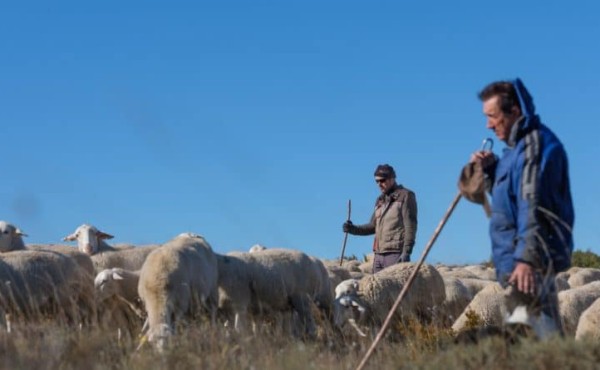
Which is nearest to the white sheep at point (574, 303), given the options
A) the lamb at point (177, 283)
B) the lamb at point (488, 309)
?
the lamb at point (488, 309)

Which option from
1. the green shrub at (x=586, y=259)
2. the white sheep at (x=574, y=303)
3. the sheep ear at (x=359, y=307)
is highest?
the sheep ear at (x=359, y=307)

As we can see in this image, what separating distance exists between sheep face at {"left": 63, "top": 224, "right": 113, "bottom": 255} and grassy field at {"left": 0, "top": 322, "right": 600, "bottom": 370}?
779 centimetres

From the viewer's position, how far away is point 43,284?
13.2 metres

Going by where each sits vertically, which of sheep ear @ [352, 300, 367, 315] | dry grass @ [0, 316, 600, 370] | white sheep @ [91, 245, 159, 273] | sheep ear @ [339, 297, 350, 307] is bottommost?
sheep ear @ [352, 300, 367, 315]

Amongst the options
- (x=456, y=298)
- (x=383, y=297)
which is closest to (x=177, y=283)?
(x=383, y=297)

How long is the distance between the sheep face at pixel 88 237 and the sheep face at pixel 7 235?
3.34 ft

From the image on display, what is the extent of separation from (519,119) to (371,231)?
8036 mm

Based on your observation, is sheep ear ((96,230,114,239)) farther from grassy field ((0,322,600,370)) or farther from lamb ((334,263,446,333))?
grassy field ((0,322,600,370))

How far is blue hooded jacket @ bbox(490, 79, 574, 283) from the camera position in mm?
6316

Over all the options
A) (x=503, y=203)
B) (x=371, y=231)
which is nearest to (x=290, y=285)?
(x=371, y=231)

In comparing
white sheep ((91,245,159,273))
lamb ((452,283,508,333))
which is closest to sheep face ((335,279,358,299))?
lamb ((452,283,508,333))

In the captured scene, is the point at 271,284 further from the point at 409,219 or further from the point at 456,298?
the point at 456,298

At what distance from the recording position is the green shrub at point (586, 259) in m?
39.0

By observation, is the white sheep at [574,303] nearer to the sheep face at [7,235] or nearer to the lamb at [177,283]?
the lamb at [177,283]
